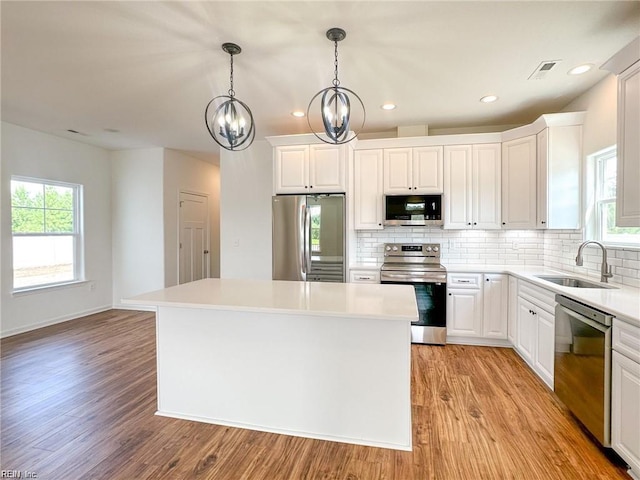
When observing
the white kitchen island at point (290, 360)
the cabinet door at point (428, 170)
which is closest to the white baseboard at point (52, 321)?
the white kitchen island at point (290, 360)

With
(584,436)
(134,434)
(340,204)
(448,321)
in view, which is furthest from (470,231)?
(134,434)

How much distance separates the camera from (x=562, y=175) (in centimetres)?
332

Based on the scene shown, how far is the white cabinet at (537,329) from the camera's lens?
8.71 ft

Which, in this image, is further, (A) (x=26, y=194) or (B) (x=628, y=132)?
(A) (x=26, y=194)

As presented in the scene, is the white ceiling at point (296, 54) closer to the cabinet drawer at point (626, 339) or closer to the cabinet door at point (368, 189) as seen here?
the cabinet door at point (368, 189)

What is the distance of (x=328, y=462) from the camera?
1.90 metres

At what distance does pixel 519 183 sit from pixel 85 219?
19.9 ft

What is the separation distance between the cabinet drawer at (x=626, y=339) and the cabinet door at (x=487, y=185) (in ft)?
7.21

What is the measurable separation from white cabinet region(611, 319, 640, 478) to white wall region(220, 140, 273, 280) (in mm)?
3881

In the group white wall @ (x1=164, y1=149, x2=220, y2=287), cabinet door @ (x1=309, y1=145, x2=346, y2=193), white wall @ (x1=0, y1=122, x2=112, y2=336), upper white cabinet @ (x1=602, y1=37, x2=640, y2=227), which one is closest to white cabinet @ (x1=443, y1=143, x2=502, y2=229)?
cabinet door @ (x1=309, y1=145, x2=346, y2=193)

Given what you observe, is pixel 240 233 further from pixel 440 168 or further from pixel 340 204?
pixel 440 168

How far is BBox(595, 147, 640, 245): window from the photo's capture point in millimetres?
2873

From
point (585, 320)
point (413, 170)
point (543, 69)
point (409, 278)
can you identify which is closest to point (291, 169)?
point (413, 170)

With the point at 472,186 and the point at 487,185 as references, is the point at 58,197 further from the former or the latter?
the point at 487,185
